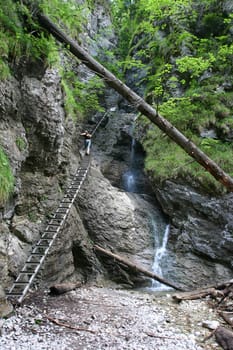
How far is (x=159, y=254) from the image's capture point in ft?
38.8

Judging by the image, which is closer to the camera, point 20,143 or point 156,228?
point 20,143

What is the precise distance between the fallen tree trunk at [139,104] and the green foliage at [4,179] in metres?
3.12

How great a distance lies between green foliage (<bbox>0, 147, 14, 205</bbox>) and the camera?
6.19 meters

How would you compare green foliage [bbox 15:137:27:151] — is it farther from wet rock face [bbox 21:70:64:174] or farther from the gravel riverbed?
the gravel riverbed

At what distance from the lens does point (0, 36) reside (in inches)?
269

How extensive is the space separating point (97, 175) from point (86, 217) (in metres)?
2.56

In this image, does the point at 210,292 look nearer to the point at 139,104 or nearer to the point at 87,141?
the point at 139,104

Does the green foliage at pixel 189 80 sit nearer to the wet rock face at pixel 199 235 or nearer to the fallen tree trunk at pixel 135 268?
the wet rock face at pixel 199 235

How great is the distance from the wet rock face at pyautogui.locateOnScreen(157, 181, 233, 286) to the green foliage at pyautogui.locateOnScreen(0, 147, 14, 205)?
23.9ft

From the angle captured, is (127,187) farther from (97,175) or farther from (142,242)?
(142,242)

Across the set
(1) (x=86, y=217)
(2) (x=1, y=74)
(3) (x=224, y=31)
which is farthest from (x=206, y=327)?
(3) (x=224, y=31)

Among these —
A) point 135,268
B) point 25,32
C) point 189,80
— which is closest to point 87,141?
point 189,80

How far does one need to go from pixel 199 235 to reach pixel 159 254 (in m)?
1.86

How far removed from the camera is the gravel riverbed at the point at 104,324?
5.48 metres
